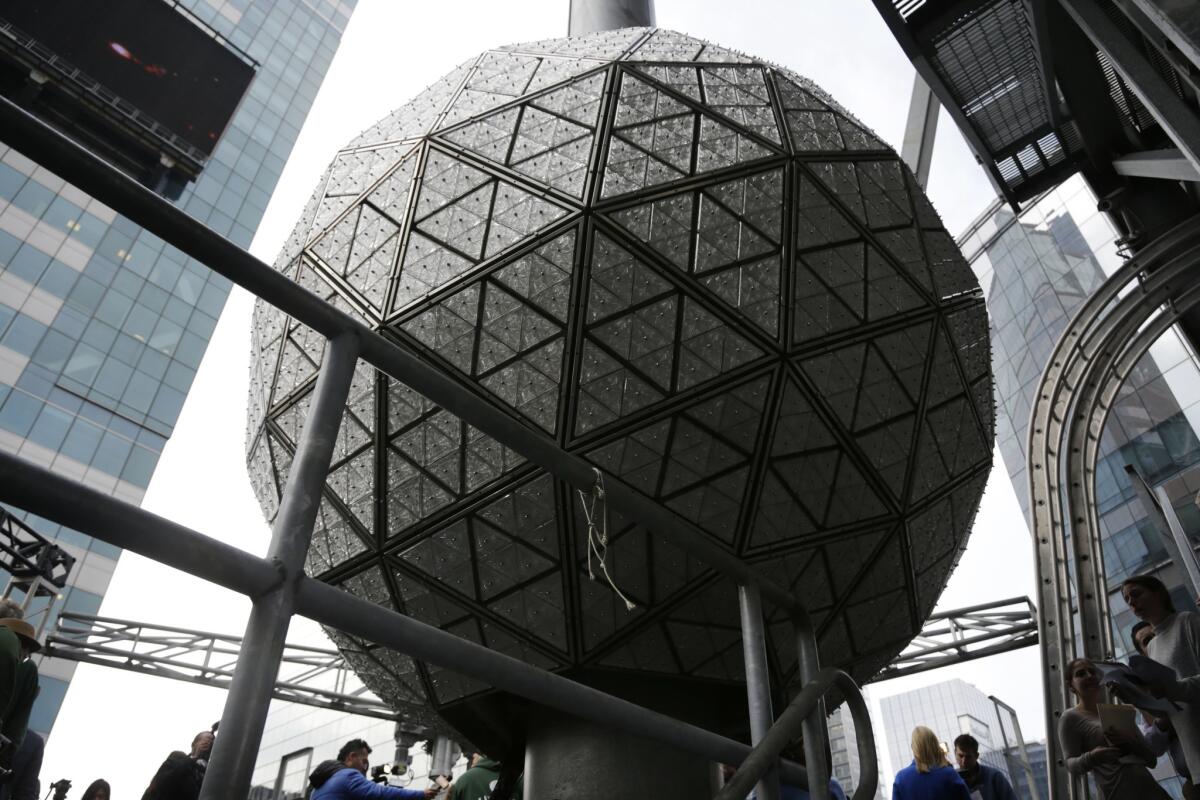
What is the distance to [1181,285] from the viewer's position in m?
11.0

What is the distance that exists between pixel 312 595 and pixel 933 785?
4.67 metres

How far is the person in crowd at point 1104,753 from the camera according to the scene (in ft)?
14.3

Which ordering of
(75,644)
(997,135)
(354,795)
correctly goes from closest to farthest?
1. (354,795)
2. (997,135)
3. (75,644)

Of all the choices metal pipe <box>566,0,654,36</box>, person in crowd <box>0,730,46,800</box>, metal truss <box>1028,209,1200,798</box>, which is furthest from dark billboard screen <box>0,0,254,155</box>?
person in crowd <box>0,730,46,800</box>

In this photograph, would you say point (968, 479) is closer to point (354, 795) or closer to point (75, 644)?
point (354, 795)

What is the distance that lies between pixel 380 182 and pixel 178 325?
35.2 meters

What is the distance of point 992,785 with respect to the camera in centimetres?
598

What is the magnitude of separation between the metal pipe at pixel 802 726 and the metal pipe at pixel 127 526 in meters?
1.55

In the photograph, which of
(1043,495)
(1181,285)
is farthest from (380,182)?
(1181,285)

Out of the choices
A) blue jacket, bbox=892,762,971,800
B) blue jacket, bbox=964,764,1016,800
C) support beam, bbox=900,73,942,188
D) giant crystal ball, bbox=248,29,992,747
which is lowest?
blue jacket, bbox=892,762,971,800

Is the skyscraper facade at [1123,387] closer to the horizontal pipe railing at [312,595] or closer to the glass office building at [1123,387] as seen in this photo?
the glass office building at [1123,387]

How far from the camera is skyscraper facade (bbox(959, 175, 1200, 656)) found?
2088 cm

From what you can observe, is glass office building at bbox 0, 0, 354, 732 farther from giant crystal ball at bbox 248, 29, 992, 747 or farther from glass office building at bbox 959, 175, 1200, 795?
giant crystal ball at bbox 248, 29, 992, 747

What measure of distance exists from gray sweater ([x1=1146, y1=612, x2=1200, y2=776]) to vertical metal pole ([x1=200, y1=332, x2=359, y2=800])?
13.1ft
